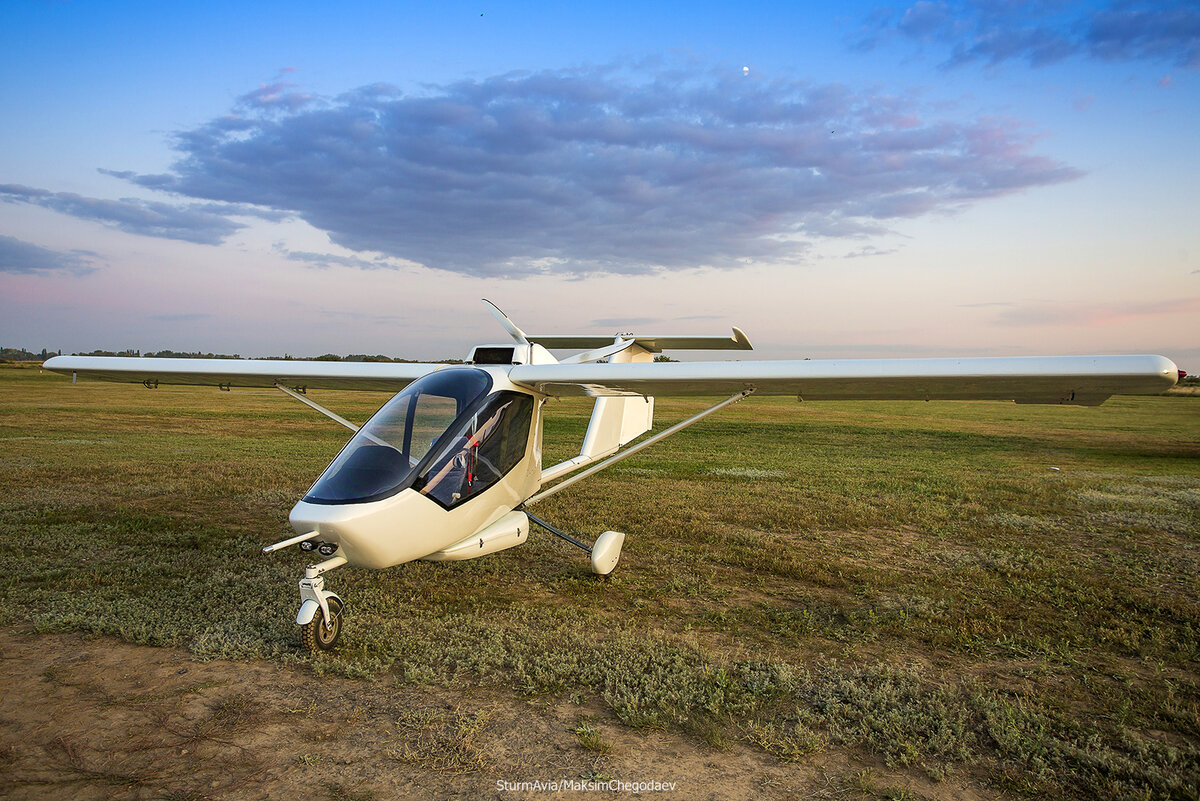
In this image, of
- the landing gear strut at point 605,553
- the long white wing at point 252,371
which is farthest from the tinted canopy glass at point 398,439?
the landing gear strut at point 605,553

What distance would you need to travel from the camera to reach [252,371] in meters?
7.36

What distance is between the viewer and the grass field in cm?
359

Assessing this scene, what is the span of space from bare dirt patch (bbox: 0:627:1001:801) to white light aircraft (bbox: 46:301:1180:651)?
0.77 metres

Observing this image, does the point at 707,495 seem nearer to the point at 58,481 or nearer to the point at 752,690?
the point at 752,690

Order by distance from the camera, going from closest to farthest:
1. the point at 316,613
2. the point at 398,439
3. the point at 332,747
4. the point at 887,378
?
the point at 332,747 < the point at 316,613 < the point at 398,439 < the point at 887,378

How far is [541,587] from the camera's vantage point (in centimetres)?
607

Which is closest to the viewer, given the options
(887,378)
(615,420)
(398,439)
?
(398,439)

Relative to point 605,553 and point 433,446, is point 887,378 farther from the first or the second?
point 433,446

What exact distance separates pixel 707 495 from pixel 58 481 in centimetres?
1086

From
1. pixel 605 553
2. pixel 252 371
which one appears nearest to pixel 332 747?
pixel 605 553

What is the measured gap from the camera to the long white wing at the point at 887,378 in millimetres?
5176

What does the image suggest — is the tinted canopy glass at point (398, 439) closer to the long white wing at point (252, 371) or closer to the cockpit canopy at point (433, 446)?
the cockpit canopy at point (433, 446)

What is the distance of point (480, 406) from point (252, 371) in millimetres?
3814

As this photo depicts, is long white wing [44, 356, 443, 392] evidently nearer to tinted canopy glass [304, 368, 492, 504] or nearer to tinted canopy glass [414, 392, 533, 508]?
tinted canopy glass [414, 392, 533, 508]
